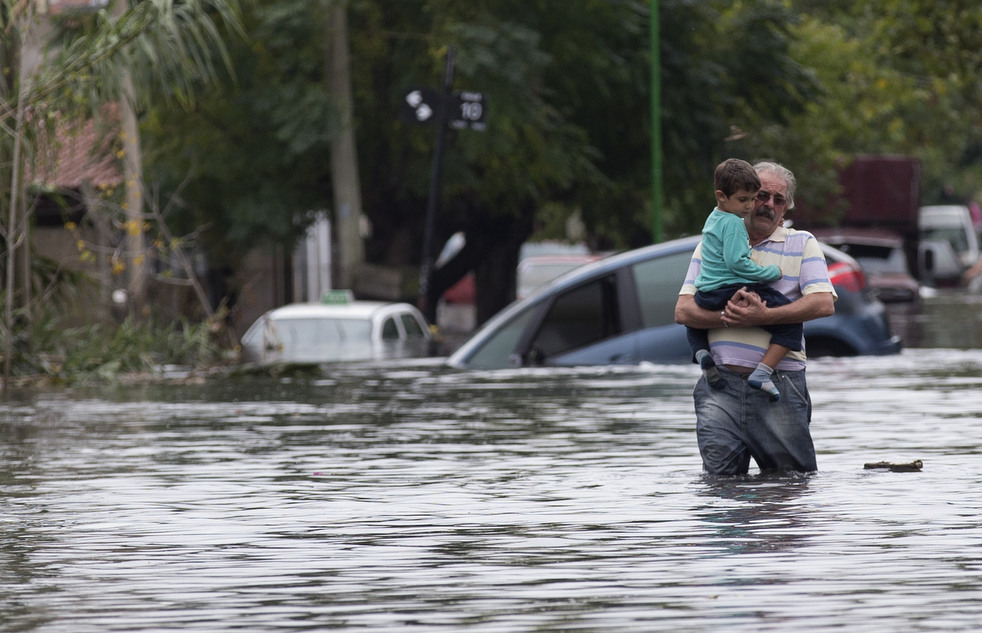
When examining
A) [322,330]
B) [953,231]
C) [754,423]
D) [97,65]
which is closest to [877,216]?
[322,330]

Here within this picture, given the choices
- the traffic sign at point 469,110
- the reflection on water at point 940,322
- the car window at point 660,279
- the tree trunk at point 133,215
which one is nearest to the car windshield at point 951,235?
the reflection on water at point 940,322

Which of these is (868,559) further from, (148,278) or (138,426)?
(148,278)

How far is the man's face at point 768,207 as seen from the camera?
9.73 metres

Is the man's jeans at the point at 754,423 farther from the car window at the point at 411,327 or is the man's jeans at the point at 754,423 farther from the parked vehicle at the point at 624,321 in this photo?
the car window at the point at 411,327

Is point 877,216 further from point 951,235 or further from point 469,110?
point 951,235

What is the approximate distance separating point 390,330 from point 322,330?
0.82 metres

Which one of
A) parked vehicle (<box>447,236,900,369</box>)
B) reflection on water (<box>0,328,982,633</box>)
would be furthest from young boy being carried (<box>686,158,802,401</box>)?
parked vehicle (<box>447,236,900,369</box>)

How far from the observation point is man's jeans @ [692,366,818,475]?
32.3 ft

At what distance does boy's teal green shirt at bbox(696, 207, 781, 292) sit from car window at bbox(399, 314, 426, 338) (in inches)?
633

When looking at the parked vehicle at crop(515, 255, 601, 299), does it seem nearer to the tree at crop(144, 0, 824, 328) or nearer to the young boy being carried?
the tree at crop(144, 0, 824, 328)

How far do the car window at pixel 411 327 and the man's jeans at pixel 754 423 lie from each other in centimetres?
1578

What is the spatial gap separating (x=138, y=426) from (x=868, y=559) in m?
8.09

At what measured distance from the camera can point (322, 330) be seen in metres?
24.9

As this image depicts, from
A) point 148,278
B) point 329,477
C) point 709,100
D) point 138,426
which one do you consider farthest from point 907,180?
point 329,477
